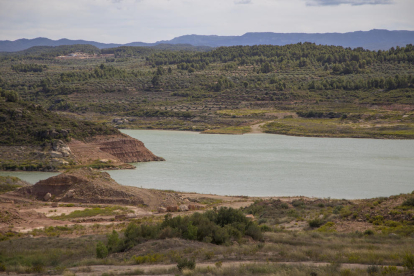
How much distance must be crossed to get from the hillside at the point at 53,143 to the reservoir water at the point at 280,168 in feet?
8.06

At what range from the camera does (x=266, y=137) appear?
7506 cm

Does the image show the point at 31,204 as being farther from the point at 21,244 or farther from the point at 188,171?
the point at 188,171

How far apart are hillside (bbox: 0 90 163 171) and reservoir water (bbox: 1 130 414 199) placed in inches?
96.7

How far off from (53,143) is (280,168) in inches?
1026

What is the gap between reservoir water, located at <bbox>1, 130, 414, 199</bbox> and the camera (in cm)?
3572

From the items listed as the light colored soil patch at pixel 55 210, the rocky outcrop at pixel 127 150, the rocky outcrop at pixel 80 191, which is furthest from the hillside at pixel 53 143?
the light colored soil patch at pixel 55 210

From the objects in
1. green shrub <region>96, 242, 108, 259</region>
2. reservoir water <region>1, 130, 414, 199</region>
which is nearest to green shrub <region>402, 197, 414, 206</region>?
reservoir water <region>1, 130, 414, 199</region>

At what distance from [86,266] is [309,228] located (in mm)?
10965

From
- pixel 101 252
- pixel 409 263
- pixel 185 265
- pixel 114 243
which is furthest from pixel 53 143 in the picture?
pixel 409 263

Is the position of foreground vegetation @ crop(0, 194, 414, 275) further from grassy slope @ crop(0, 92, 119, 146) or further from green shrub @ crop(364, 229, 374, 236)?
grassy slope @ crop(0, 92, 119, 146)

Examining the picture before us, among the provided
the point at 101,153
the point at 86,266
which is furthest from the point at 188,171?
the point at 86,266

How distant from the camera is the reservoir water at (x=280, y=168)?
35.7 meters

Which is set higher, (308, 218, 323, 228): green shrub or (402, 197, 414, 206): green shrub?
(402, 197, 414, 206): green shrub

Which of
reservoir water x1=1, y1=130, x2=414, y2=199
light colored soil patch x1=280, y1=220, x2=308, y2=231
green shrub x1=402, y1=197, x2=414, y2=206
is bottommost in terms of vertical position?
reservoir water x1=1, y1=130, x2=414, y2=199
